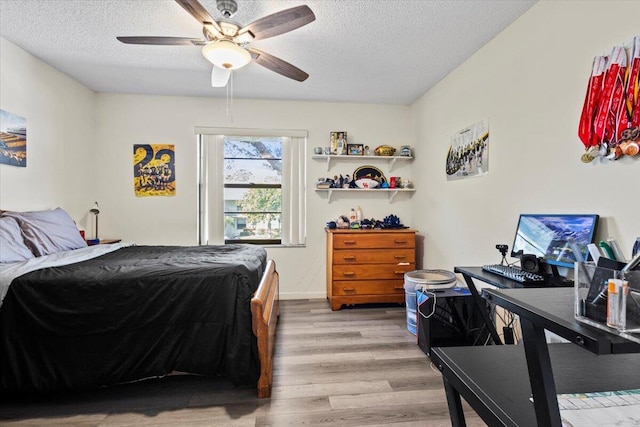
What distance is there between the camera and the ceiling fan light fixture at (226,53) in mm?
1979

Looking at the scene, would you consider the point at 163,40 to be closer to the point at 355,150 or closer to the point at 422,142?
the point at 355,150

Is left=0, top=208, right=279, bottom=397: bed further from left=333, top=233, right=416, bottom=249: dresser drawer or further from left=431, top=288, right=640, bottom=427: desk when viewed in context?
left=333, top=233, right=416, bottom=249: dresser drawer

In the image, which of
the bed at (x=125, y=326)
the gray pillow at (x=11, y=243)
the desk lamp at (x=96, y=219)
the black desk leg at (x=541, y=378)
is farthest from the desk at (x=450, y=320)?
the desk lamp at (x=96, y=219)

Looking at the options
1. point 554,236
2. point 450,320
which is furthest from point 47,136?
point 554,236

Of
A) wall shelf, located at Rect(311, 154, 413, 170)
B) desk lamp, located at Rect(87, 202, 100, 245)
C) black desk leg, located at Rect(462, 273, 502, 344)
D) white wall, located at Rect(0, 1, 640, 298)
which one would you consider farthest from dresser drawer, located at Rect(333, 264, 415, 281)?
desk lamp, located at Rect(87, 202, 100, 245)

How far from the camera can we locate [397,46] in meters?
2.58

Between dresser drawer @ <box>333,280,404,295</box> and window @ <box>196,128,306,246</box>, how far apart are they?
2.66 feet

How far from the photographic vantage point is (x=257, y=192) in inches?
157

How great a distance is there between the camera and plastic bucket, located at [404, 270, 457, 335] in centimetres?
265

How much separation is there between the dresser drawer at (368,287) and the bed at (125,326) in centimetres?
168

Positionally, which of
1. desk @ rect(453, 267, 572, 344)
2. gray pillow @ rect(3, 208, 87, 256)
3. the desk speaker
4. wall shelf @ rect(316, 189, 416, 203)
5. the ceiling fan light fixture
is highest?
the ceiling fan light fixture

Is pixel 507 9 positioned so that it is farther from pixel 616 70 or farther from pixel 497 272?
pixel 497 272

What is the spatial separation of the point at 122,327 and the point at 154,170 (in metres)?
2.39

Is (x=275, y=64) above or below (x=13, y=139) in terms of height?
above
